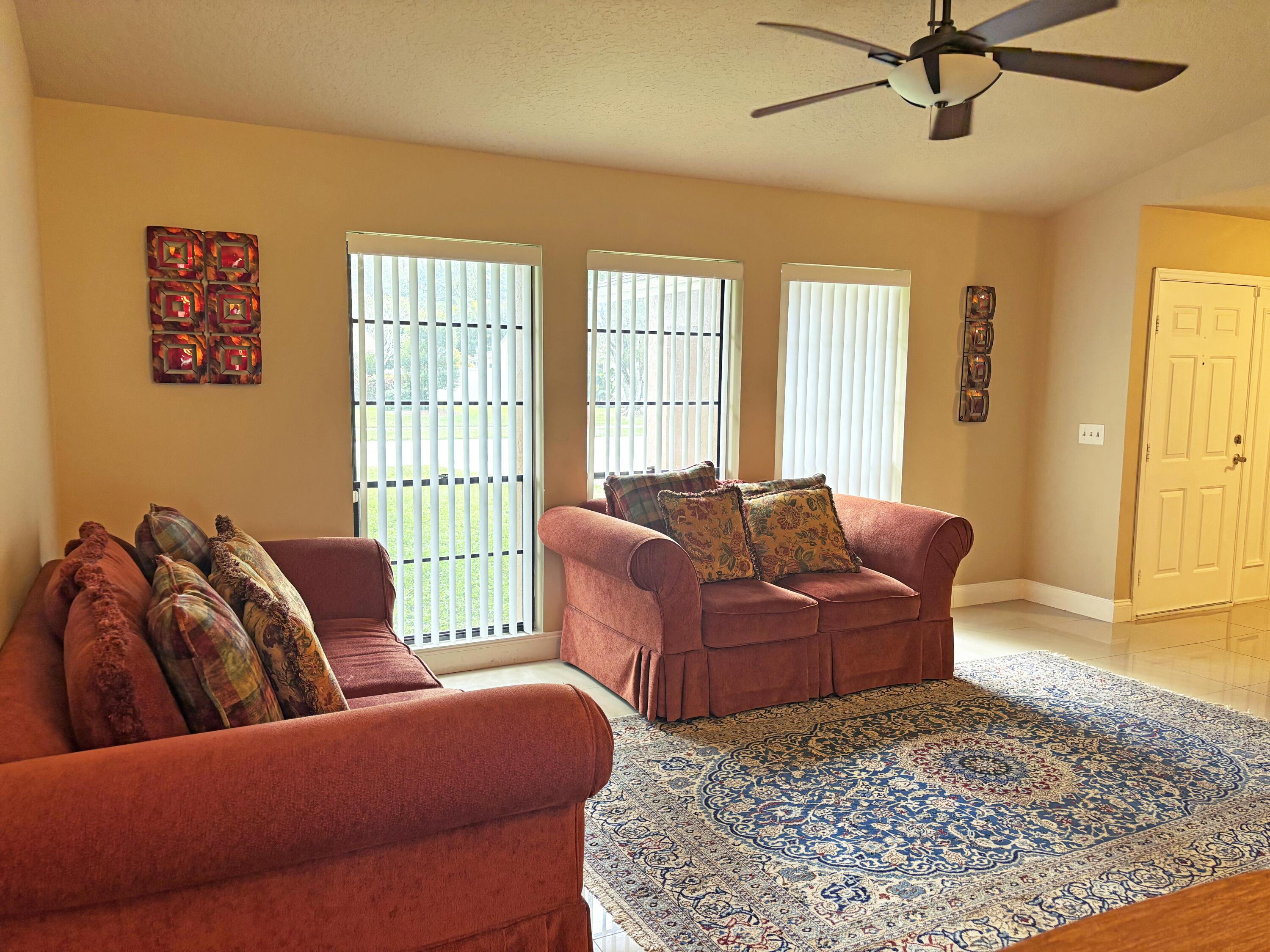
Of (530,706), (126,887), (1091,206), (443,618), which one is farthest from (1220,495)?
(126,887)

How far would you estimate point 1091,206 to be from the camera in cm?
551

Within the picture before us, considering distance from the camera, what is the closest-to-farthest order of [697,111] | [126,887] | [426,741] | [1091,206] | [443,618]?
1. [126,887]
2. [426,741]
3. [697,111]
4. [443,618]
5. [1091,206]

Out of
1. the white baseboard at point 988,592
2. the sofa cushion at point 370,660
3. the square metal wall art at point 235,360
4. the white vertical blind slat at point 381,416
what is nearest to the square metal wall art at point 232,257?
the square metal wall art at point 235,360

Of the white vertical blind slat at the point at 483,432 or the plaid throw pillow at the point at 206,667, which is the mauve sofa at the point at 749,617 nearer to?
the white vertical blind slat at the point at 483,432

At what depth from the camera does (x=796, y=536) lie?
4332 mm

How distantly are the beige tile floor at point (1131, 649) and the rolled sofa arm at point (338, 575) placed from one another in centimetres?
73

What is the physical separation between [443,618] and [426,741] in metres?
2.80

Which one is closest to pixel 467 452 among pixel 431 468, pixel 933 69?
pixel 431 468

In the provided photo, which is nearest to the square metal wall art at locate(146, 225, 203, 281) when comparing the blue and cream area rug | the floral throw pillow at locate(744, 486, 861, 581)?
the blue and cream area rug

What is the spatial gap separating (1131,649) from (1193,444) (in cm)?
148

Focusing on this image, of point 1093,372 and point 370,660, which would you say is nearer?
point 370,660

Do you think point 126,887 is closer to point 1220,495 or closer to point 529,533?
point 529,533

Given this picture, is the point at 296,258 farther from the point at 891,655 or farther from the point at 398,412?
the point at 891,655

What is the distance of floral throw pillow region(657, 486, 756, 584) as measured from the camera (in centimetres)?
406
